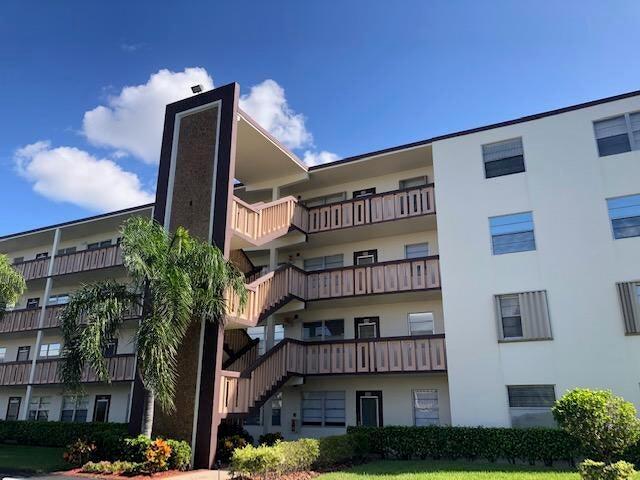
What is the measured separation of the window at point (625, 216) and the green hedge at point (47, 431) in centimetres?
1908

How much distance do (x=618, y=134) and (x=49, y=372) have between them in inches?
1025

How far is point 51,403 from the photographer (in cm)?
2731

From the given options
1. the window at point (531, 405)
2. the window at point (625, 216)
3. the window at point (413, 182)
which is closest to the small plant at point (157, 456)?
the window at point (531, 405)

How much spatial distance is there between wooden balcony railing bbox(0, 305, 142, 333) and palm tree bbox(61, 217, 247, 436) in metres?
12.3

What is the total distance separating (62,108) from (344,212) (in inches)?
419

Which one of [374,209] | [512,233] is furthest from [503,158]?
[374,209]

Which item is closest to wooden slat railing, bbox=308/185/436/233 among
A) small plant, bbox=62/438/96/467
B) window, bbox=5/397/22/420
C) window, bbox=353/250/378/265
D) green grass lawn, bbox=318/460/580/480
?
window, bbox=353/250/378/265

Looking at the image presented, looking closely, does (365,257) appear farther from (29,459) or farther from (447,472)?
(29,459)

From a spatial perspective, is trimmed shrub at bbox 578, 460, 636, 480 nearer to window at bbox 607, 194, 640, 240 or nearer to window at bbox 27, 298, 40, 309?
window at bbox 607, 194, 640, 240

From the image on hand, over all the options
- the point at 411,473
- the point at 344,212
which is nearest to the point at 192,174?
the point at 344,212

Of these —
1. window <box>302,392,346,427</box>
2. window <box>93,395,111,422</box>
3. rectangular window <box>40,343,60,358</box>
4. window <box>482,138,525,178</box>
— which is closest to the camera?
window <box>482,138,525,178</box>

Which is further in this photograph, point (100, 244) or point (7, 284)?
point (100, 244)

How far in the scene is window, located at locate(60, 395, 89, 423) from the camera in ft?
86.5

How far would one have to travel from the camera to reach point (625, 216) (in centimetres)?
1683
